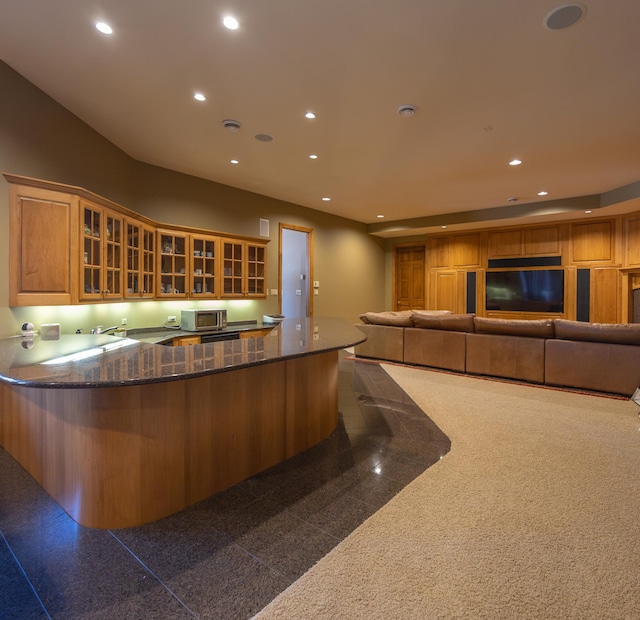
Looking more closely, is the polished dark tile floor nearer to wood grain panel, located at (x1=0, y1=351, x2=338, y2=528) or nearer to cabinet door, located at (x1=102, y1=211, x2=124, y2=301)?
wood grain panel, located at (x1=0, y1=351, x2=338, y2=528)

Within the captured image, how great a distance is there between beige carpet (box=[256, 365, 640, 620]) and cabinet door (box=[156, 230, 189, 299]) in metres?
3.71

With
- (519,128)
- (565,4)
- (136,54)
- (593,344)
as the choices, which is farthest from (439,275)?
(136,54)

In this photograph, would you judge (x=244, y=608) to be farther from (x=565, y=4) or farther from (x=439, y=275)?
(x=439, y=275)

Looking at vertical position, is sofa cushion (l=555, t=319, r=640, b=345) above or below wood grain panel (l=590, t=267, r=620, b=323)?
below

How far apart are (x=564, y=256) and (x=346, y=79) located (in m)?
6.33

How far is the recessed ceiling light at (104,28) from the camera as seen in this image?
2240 mm

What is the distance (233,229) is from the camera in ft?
18.9

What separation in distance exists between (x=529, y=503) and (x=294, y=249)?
5.91m

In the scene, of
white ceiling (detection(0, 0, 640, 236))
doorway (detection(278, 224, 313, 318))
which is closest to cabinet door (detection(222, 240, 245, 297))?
white ceiling (detection(0, 0, 640, 236))

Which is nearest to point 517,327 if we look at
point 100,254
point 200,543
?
point 200,543

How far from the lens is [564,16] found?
2.14 metres

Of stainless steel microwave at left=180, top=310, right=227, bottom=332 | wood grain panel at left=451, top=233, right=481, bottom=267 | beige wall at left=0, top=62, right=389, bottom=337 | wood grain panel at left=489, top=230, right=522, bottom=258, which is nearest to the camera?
beige wall at left=0, top=62, right=389, bottom=337

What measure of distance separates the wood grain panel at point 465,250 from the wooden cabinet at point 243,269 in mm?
4723

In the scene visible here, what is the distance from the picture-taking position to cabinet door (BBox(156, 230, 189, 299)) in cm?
462
